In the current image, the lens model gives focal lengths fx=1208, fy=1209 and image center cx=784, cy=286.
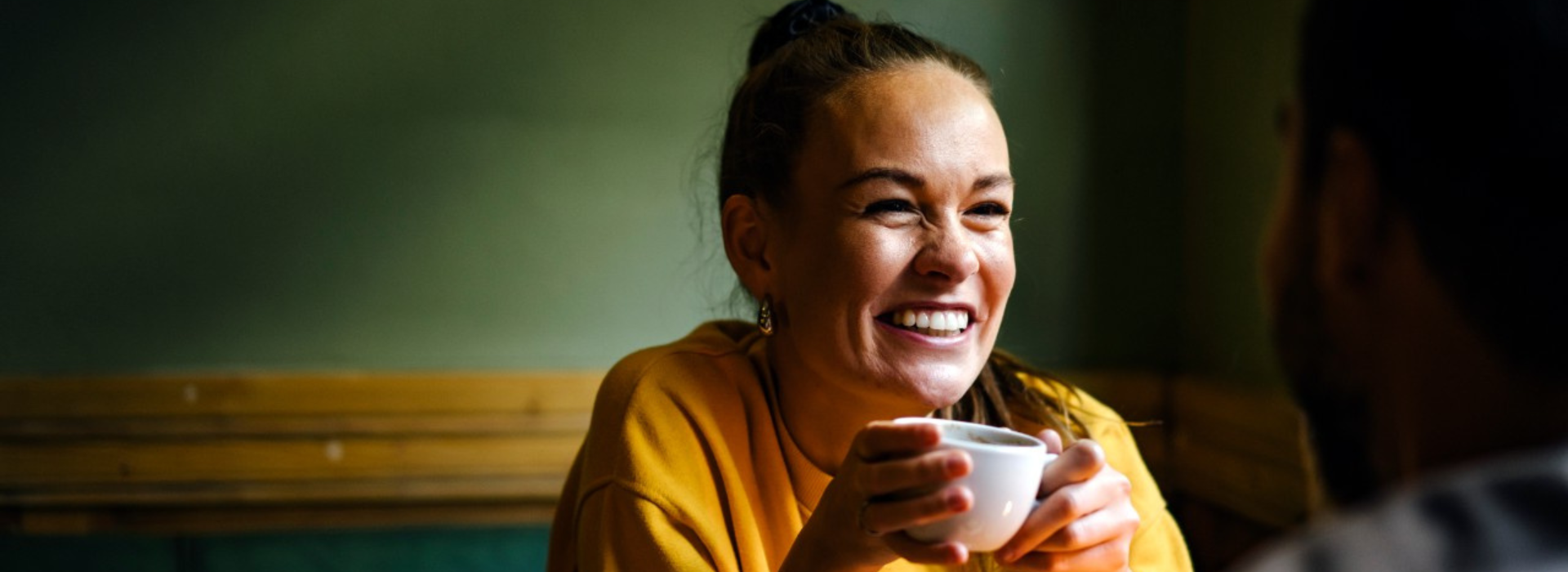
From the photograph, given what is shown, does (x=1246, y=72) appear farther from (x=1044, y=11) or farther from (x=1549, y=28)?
(x=1549, y=28)

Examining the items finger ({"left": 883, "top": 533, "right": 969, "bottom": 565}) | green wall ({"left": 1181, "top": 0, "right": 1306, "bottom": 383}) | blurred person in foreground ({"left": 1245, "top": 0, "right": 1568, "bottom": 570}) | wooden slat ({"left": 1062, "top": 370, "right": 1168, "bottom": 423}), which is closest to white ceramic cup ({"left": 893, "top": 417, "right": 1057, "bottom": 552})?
finger ({"left": 883, "top": 533, "right": 969, "bottom": 565})

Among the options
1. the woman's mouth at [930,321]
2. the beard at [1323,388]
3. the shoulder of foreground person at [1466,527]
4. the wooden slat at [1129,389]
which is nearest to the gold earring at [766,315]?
the woman's mouth at [930,321]

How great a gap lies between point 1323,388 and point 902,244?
0.56 m

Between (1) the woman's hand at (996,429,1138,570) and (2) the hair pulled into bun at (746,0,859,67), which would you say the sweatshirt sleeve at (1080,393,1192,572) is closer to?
(1) the woman's hand at (996,429,1138,570)

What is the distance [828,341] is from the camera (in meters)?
1.13

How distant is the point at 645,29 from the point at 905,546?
1.33 metres

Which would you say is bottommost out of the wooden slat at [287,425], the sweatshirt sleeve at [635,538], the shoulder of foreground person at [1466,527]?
the wooden slat at [287,425]

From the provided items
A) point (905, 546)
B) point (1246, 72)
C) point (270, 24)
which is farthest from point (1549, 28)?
point (270, 24)

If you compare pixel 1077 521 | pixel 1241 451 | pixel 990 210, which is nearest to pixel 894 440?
pixel 1077 521

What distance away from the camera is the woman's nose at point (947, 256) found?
1.10 metres

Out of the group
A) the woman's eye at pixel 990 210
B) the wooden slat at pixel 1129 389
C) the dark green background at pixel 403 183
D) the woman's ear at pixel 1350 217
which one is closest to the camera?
the woman's ear at pixel 1350 217

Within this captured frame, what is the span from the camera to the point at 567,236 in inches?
78.4

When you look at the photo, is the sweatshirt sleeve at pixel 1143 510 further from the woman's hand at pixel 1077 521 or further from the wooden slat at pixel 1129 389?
the wooden slat at pixel 1129 389

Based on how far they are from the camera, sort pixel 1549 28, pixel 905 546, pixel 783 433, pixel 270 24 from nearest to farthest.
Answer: pixel 1549 28, pixel 905 546, pixel 783 433, pixel 270 24
